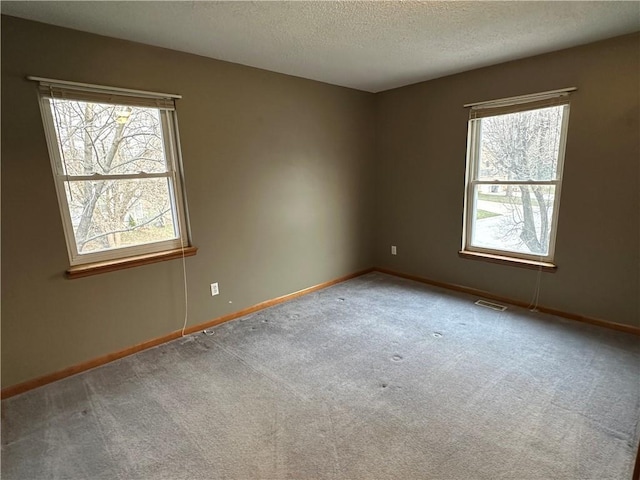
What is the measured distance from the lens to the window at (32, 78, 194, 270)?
90.0 inches

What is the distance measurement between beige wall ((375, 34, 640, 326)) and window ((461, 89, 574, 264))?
0.09 meters

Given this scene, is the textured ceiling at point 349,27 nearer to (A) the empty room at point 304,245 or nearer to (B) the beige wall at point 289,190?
(A) the empty room at point 304,245

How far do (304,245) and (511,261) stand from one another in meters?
2.20

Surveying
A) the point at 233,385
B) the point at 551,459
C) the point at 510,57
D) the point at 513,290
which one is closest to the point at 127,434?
the point at 233,385

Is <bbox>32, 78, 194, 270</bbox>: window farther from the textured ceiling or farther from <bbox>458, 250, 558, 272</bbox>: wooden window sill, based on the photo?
<bbox>458, 250, 558, 272</bbox>: wooden window sill

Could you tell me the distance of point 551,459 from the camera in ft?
5.20

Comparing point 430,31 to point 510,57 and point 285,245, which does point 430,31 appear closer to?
point 510,57

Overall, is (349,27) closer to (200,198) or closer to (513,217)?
(200,198)

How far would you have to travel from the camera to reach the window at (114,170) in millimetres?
2287

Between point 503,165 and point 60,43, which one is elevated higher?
point 60,43

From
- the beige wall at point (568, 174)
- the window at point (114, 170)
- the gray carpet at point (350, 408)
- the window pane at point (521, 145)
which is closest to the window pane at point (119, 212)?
the window at point (114, 170)

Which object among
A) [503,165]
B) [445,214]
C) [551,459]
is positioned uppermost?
[503,165]

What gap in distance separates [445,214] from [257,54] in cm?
259

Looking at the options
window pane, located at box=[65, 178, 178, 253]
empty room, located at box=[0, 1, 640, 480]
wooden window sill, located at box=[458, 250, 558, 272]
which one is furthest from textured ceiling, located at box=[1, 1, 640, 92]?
wooden window sill, located at box=[458, 250, 558, 272]
